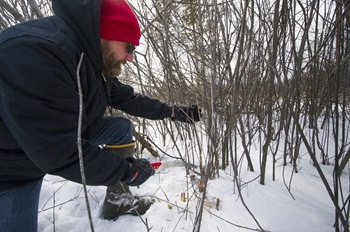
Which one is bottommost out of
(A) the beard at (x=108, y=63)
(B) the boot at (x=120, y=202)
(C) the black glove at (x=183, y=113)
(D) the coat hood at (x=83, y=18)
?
(B) the boot at (x=120, y=202)

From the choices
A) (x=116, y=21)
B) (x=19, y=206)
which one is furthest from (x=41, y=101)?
(x=19, y=206)

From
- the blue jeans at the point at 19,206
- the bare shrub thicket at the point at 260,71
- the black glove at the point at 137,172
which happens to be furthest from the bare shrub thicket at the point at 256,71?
the blue jeans at the point at 19,206

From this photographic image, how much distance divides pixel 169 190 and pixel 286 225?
2.45 ft

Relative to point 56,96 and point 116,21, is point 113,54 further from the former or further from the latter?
point 56,96

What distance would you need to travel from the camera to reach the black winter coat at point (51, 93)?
0.69m

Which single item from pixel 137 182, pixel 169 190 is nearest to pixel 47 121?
pixel 137 182

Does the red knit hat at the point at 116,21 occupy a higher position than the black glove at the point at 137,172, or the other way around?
the red knit hat at the point at 116,21

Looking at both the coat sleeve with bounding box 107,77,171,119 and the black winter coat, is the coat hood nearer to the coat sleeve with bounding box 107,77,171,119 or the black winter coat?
the black winter coat

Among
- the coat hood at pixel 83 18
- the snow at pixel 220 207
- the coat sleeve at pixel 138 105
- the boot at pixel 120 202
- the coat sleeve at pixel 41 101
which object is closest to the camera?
the coat sleeve at pixel 41 101

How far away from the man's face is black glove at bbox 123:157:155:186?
1.42 feet

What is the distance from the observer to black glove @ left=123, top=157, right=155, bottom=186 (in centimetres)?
94

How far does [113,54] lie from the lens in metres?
1.03

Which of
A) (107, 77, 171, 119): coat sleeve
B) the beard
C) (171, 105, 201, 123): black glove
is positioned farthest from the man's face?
(171, 105, 201, 123): black glove

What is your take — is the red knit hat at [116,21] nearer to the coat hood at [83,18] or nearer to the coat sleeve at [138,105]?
the coat hood at [83,18]
